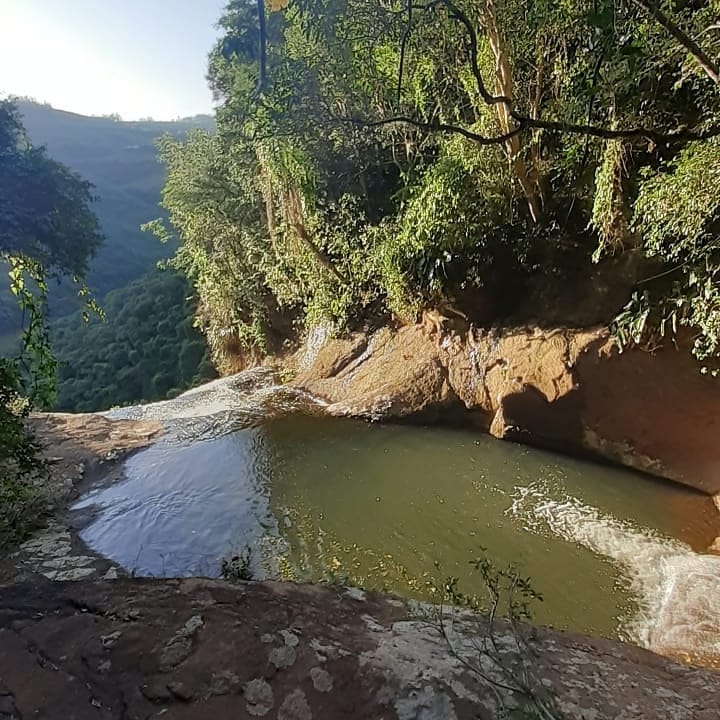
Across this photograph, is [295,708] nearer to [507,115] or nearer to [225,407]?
[507,115]

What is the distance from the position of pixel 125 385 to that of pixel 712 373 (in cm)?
1698

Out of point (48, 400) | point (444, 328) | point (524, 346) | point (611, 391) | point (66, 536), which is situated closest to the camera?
point (48, 400)

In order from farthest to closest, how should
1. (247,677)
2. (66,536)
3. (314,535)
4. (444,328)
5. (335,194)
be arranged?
(335,194) → (444,328) → (66,536) → (314,535) → (247,677)

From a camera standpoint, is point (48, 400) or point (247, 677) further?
point (48, 400)

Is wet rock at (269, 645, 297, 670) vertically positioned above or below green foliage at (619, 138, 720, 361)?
below

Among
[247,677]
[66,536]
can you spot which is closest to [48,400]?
[66,536]

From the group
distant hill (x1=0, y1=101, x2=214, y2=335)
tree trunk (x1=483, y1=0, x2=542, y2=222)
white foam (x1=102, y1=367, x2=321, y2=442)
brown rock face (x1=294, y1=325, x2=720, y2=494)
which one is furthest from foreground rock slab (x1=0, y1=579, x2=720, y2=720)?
distant hill (x1=0, y1=101, x2=214, y2=335)

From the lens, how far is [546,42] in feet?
18.5

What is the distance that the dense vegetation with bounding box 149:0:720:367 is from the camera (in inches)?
143

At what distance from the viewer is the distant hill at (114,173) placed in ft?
103

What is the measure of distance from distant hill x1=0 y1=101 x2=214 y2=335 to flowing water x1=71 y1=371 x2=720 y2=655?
22.8 metres

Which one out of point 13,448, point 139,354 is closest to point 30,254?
point 13,448

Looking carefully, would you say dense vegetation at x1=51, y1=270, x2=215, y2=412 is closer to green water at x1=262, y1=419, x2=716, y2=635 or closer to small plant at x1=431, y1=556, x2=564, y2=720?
green water at x1=262, y1=419, x2=716, y2=635

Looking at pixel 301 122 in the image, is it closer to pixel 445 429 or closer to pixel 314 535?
pixel 445 429
